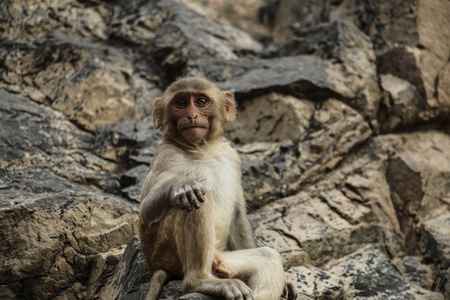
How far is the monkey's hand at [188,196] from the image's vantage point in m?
3.50

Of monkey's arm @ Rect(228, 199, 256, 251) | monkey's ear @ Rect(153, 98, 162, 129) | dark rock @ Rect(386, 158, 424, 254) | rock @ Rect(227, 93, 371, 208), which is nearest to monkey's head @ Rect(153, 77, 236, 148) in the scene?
monkey's ear @ Rect(153, 98, 162, 129)

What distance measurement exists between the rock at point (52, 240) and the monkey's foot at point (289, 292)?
6.74 feet

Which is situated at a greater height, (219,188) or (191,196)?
(191,196)

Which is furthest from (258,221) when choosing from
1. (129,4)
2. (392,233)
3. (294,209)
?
(129,4)

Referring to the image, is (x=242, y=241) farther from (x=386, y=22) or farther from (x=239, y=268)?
(x=386, y=22)

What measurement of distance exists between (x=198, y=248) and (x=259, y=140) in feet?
12.3

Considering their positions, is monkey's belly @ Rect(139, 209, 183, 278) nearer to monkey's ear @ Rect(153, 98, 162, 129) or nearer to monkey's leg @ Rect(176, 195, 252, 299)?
monkey's leg @ Rect(176, 195, 252, 299)

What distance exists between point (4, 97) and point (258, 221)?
13.4ft

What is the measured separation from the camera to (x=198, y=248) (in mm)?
3703

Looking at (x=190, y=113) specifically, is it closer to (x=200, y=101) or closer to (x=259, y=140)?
(x=200, y=101)

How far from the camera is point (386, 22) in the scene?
8.36 metres

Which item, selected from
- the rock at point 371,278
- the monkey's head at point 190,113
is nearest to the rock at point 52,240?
the monkey's head at point 190,113

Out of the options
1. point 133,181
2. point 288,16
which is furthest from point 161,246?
point 288,16

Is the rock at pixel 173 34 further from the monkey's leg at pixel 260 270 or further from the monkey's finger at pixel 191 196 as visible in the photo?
the monkey's finger at pixel 191 196
